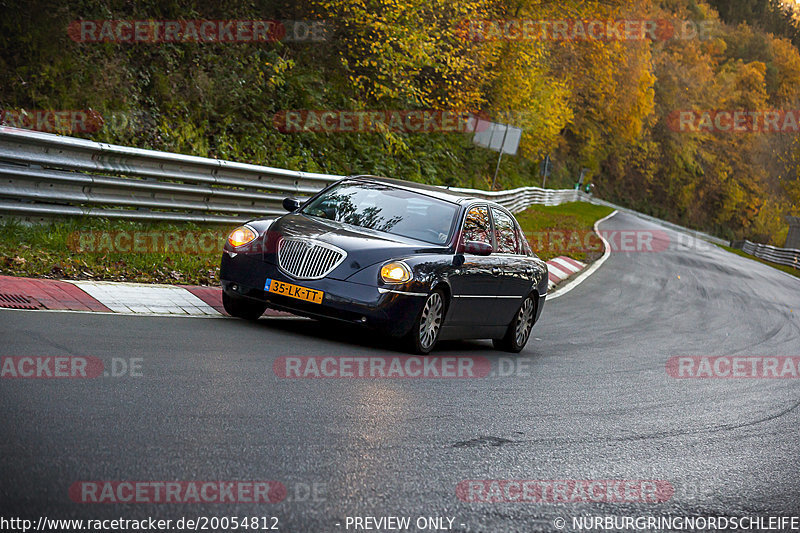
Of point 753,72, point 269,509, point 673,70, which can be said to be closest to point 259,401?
point 269,509

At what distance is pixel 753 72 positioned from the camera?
97.9m

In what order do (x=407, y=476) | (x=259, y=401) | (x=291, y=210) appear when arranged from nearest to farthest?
1. (x=407, y=476)
2. (x=259, y=401)
3. (x=291, y=210)

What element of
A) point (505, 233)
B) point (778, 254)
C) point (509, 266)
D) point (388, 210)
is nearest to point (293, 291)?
point (388, 210)

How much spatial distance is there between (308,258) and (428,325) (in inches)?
50.0

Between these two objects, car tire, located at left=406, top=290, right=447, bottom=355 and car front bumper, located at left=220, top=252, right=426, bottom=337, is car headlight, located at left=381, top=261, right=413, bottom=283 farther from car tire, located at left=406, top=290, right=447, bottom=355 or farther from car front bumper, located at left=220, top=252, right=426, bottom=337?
car tire, located at left=406, top=290, right=447, bottom=355

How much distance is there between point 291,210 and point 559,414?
419 centimetres

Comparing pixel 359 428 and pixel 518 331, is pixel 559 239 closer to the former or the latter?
pixel 518 331

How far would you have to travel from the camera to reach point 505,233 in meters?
10.7

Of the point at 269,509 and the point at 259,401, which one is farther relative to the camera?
the point at 259,401

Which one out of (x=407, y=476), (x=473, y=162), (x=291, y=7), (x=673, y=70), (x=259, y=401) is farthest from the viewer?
(x=673, y=70)

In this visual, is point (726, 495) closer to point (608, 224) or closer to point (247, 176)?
point (247, 176)

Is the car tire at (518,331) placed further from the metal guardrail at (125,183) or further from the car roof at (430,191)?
the metal guardrail at (125,183)

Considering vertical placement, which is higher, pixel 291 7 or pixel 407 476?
pixel 291 7

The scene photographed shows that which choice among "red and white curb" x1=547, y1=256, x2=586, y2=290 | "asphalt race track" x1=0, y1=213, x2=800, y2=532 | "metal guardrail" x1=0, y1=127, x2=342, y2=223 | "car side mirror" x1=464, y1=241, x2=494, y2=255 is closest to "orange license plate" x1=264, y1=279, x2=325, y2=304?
"asphalt race track" x1=0, y1=213, x2=800, y2=532
